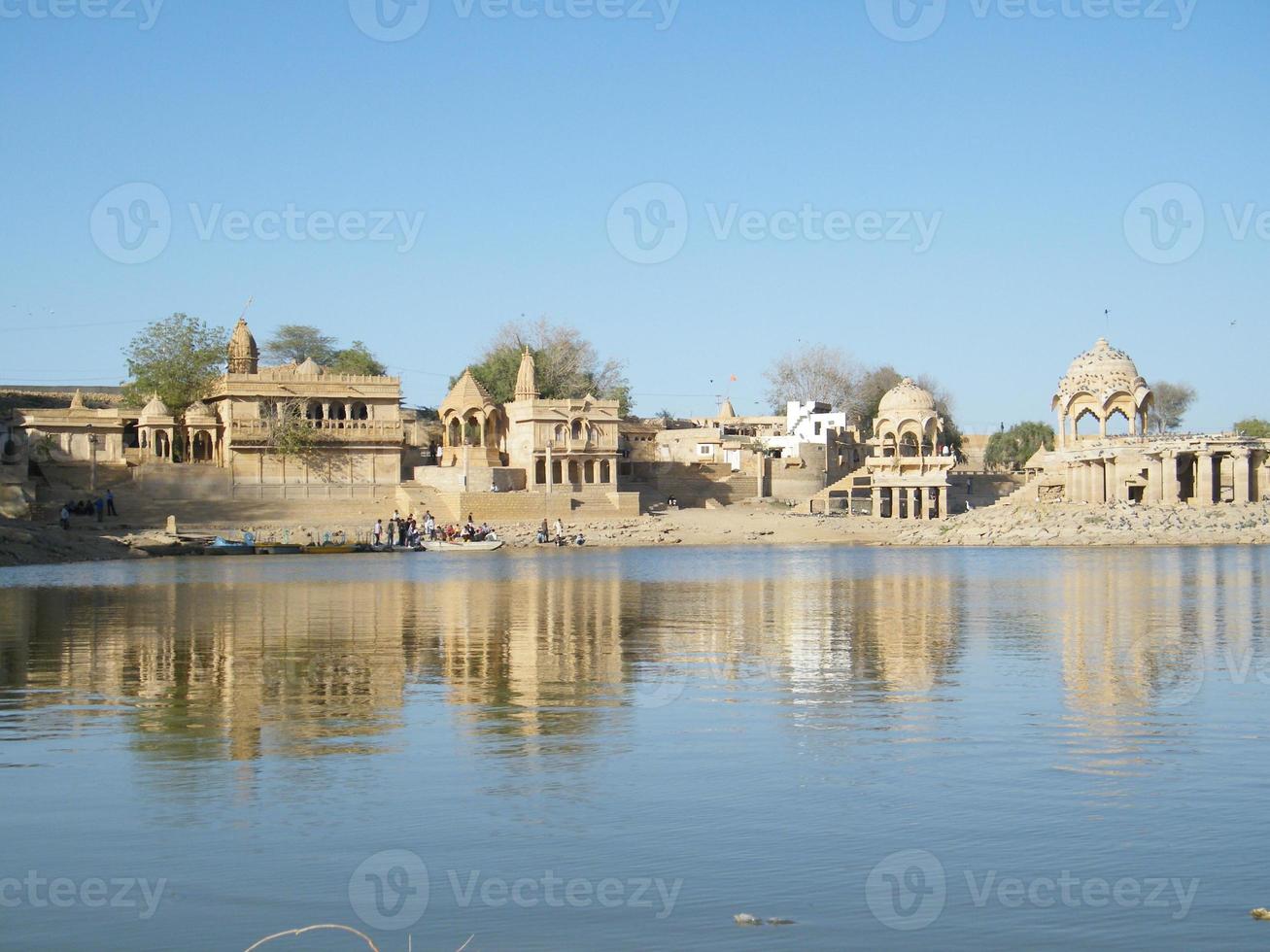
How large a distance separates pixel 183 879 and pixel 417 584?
24469 mm

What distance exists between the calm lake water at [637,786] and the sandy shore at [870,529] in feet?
91.3

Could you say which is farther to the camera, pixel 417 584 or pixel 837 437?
pixel 837 437

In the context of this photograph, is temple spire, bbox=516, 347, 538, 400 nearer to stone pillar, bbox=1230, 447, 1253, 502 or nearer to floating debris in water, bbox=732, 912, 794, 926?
stone pillar, bbox=1230, 447, 1253, 502

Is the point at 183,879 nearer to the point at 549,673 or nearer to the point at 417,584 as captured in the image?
the point at 549,673

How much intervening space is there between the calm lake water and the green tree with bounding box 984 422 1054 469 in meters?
77.2

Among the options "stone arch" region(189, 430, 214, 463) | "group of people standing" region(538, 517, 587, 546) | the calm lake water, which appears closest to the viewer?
the calm lake water

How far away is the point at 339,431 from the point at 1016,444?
52.5 m

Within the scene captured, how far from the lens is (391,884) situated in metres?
7.86

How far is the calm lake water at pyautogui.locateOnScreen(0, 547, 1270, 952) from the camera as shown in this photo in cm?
744

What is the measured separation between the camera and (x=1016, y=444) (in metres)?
97.3

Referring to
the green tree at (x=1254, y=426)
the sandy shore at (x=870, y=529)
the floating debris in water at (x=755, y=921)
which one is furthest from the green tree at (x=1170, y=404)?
the floating debris in water at (x=755, y=921)

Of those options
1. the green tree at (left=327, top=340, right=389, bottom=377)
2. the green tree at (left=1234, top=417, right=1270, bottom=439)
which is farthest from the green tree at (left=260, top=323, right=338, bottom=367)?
the green tree at (left=1234, top=417, right=1270, bottom=439)

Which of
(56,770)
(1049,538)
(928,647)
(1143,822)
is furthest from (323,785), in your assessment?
(1049,538)

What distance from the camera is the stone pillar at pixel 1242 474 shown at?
181 ft
